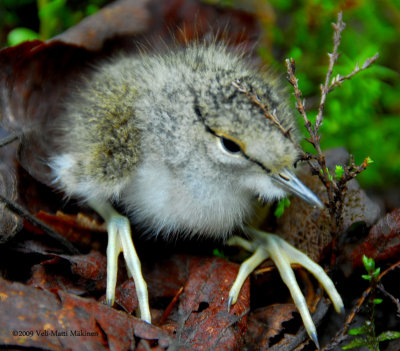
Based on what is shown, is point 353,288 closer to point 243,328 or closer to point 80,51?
point 243,328

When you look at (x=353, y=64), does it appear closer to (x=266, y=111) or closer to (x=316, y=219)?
(x=316, y=219)

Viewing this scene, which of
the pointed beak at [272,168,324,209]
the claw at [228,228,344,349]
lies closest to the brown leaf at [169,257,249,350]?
the claw at [228,228,344,349]

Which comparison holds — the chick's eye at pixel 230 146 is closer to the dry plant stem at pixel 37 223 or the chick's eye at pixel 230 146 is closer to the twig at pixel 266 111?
the twig at pixel 266 111

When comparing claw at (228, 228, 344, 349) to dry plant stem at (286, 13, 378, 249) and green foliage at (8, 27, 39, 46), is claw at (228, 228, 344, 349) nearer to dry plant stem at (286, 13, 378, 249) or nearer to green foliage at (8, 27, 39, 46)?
dry plant stem at (286, 13, 378, 249)

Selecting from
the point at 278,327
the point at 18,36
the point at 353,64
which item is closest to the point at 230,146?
the point at 278,327

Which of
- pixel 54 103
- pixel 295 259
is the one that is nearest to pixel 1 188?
pixel 54 103

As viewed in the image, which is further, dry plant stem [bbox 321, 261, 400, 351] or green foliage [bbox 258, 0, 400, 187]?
green foliage [bbox 258, 0, 400, 187]
